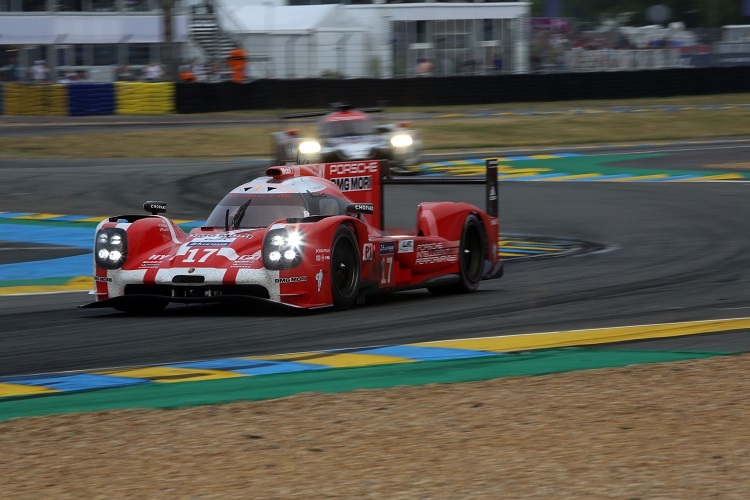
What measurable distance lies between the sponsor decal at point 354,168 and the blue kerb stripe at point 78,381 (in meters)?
4.60

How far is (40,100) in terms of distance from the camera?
126 ft

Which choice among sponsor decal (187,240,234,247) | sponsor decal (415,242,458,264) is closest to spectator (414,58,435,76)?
sponsor decal (415,242,458,264)

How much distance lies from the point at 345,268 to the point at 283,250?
2.66ft

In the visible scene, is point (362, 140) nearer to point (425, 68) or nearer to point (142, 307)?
point (142, 307)

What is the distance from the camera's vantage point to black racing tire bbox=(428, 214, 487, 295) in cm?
1162

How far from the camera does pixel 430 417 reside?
607 cm

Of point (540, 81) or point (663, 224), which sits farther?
point (540, 81)

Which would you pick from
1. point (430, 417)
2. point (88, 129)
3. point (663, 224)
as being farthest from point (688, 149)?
point (430, 417)

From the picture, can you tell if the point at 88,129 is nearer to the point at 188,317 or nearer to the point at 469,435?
the point at 188,317

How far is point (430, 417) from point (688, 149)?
25.8 meters

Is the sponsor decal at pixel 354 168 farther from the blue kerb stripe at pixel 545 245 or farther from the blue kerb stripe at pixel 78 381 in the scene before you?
the blue kerb stripe at pixel 78 381

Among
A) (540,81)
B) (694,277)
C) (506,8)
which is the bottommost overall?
(694,277)

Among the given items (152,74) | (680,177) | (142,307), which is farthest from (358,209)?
(152,74)

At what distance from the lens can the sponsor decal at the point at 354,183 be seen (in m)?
11.5
